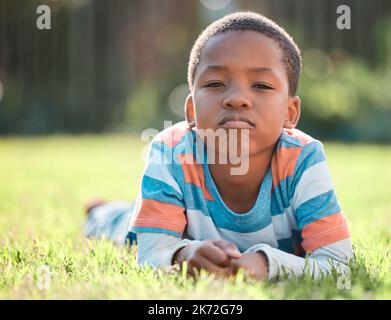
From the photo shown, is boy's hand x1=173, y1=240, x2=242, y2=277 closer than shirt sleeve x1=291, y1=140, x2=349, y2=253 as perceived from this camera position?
Yes

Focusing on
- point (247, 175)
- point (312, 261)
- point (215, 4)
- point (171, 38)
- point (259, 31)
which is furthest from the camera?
point (171, 38)

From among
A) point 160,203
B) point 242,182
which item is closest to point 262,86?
point 242,182

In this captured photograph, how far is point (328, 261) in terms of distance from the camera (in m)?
2.64

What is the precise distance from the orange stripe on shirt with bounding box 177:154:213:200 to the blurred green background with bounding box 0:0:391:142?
9.78m

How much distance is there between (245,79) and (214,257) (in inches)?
31.1

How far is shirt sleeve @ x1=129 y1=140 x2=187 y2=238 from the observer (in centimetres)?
279

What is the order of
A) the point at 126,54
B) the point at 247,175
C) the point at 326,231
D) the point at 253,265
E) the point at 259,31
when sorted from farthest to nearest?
the point at 126,54 < the point at 247,175 < the point at 259,31 < the point at 326,231 < the point at 253,265

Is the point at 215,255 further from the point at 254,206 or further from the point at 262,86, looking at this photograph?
the point at 262,86

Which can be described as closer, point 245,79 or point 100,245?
point 245,79

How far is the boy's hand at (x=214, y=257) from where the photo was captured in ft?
7.76

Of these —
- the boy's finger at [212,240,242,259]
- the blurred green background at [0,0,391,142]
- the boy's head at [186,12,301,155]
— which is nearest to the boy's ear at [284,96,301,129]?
the boy's head at [186,12,301,155]

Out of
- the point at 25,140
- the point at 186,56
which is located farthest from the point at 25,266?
the point at 186,56

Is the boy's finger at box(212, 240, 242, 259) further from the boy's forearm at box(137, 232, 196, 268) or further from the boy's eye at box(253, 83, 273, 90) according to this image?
the boy's eye at box(253, 83, 273, 90)

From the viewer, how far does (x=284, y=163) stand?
9.52 ft
